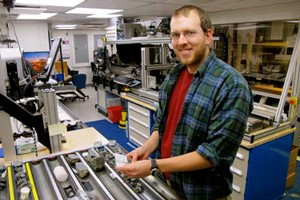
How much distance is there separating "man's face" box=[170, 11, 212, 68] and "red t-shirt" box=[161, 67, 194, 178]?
124mm

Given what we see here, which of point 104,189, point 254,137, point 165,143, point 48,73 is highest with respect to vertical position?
point 48,73

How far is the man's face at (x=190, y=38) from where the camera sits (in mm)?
957

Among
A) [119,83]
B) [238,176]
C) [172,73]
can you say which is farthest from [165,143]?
[119,83]

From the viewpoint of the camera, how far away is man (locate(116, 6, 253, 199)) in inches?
35.3

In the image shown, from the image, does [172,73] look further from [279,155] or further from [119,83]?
[119,83]

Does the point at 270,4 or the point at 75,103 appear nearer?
the point at 270,4

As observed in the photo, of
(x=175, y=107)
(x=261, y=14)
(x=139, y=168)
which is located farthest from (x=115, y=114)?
(x=139, y=168)

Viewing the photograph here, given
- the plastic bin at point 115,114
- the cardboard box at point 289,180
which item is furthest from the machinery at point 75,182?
the plastic bin at point 115,114

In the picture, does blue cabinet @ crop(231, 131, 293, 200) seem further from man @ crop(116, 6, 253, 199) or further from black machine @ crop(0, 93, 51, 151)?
black machine @ crop(0, 93, 51, 151)

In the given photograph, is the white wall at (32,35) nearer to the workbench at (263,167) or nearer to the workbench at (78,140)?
the workbench at (78,140)

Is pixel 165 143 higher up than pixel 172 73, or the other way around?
pixel 172 73

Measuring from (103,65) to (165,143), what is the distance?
15.3 ft

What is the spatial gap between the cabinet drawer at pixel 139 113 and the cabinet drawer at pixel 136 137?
23cm

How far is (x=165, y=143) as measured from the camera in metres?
1.19
